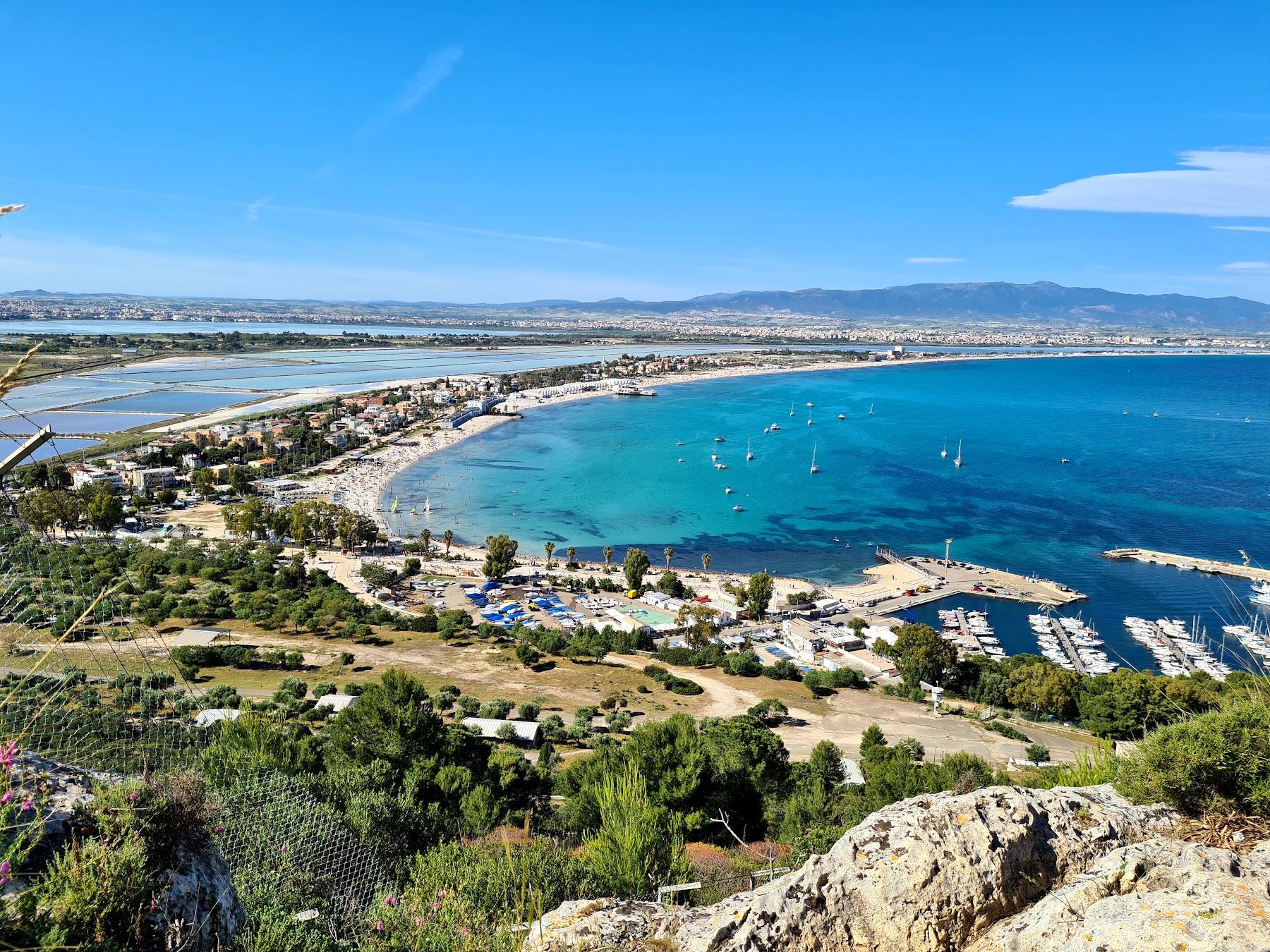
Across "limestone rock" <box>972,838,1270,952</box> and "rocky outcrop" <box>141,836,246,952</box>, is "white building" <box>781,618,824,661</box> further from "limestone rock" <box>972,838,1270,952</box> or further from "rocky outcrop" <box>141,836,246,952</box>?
"rocky outcrop" <box>141,836,246,952</box>

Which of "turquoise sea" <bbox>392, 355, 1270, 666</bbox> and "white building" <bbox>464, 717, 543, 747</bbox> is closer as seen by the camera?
"white building" <bbox>464, 717, 543, 747</bbox>

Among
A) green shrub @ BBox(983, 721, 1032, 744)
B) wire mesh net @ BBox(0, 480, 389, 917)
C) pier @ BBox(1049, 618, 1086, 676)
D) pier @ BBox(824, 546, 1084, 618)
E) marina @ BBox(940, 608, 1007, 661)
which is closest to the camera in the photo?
wire mesh net @ BBox(0, 480, 389, 917)

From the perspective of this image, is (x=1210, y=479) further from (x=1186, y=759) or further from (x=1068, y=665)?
(x=1186, y=759)

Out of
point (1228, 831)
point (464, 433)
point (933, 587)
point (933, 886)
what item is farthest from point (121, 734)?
point (464, 433)

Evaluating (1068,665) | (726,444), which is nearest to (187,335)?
(726,444)

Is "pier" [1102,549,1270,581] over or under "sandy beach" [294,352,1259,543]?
under

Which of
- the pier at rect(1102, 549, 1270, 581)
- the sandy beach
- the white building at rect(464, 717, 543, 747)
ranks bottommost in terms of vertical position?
the pier at rect(1102, 549, 1270, 581)

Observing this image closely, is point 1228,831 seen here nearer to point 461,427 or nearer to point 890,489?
point 890,489

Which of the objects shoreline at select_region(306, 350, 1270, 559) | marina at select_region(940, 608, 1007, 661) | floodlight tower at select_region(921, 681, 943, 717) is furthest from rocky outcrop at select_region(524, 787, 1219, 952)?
shoreline at select_region(306, 350, 1270, 559)
